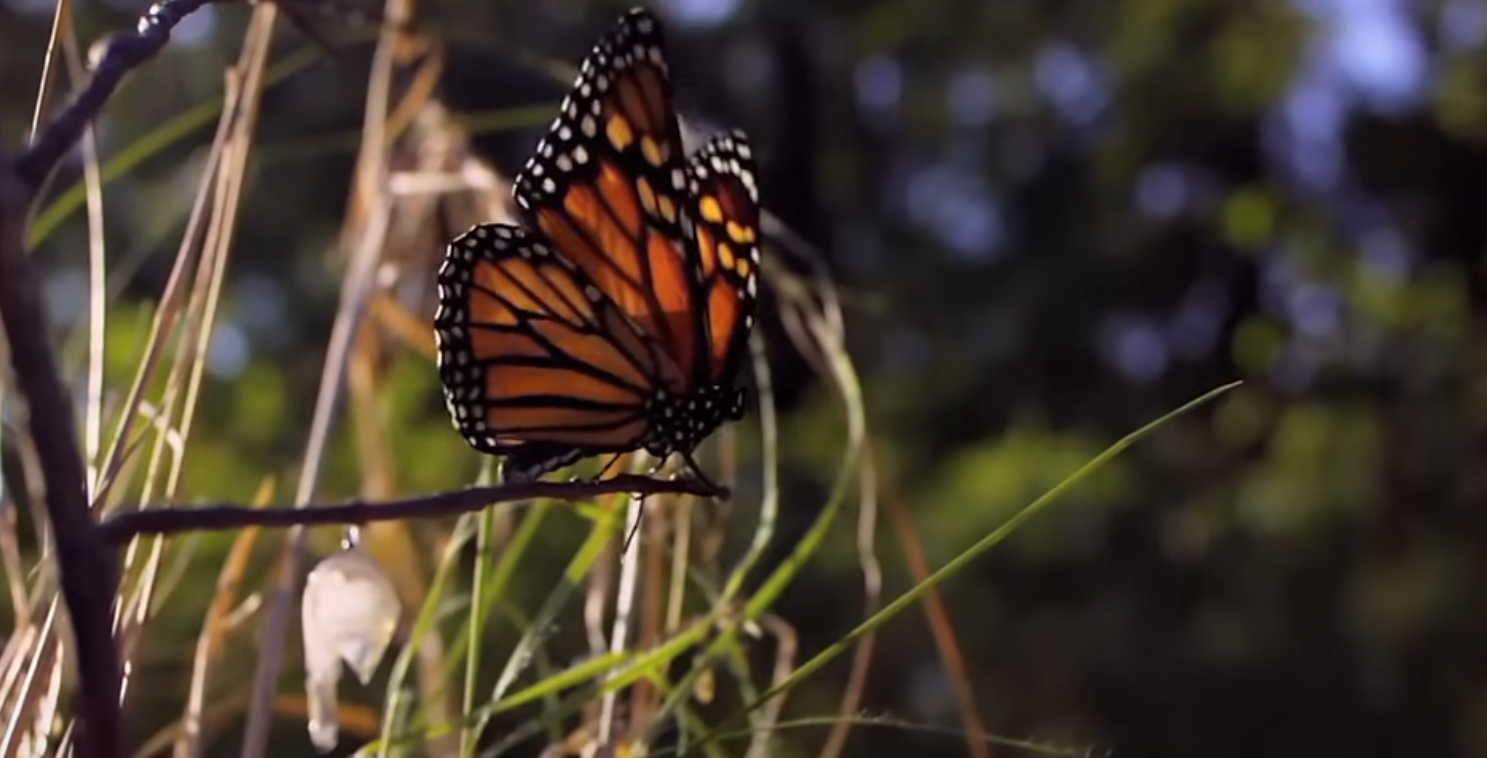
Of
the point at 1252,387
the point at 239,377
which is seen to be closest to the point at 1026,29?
the point at 1252,387

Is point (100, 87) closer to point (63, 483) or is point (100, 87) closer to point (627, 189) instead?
point (63, 483)

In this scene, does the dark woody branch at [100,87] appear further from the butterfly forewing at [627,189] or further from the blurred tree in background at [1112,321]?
the blurred tree in background at [1112,321]

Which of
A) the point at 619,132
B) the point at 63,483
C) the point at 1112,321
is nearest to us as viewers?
the point at 63,483

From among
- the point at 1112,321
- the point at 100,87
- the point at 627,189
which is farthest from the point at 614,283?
the point at 1112,321

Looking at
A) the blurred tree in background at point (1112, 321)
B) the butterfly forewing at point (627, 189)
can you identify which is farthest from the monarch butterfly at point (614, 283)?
the blurred tree in background at point (1112, 321)

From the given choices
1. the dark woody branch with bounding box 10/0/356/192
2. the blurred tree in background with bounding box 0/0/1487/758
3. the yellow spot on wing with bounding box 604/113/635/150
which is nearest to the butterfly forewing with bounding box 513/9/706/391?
the yellow spot on wing with bounding box 604/113/635/150

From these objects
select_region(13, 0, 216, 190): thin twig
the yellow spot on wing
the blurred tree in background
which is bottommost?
the blurred tree in background

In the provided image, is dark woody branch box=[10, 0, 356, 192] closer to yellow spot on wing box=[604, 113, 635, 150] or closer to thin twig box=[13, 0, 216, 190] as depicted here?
thin twig box=[13, 0, 216, 190]

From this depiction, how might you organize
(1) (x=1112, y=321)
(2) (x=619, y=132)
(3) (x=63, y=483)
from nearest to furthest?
(3) (x=63, y=483), (2) (x=619, y=132), (1) (x=1112, y=321)
